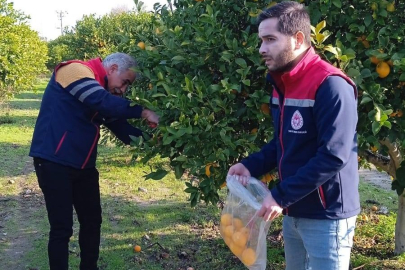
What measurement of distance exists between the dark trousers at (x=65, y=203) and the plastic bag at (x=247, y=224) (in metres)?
1.37

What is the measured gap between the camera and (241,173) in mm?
2627

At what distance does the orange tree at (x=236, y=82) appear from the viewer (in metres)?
2.75

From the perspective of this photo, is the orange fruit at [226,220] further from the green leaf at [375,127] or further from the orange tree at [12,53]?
the orange tree at [12,53]

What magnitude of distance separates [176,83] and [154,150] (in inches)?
16.6

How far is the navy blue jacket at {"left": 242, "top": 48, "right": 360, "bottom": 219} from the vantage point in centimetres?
207

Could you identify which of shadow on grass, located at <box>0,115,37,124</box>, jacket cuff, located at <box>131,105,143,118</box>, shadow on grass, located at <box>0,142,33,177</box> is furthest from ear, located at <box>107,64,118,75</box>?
shadow on grass, located at <box>0,115,37,124</box>

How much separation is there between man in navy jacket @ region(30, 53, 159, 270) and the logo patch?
140 cm

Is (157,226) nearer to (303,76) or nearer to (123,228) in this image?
(123,228)

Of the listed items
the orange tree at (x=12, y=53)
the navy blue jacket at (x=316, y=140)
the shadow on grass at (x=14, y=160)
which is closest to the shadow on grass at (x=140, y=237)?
the shadow on grass at (x=14, y=160)

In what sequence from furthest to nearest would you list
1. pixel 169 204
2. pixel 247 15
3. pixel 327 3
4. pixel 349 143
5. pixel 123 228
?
pixel 169 204 < pixel 123 228 < pixel 247 15 < pixel 327 3 < pixel 349 143

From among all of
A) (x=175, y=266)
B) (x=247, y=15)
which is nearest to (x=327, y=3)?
(x=247, y=15)

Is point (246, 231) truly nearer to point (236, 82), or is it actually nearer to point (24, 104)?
point (236, 82)

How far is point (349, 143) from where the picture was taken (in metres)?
2.11

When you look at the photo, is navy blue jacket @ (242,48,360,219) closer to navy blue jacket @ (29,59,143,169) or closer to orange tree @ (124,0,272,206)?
orange tree @ (124,0,272,206)
